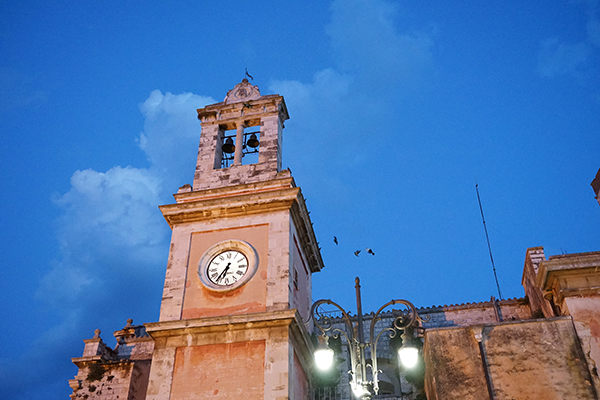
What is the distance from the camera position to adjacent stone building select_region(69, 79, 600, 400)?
12.8 meters

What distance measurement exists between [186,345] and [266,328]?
235 centimetres

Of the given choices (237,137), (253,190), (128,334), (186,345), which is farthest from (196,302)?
(128,334)

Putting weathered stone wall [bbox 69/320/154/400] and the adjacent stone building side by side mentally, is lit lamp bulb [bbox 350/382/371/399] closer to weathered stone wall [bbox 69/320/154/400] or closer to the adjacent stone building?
the adjacent stone building

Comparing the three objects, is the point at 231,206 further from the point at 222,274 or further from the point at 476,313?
the point at 476,313

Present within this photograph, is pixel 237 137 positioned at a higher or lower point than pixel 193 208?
higher

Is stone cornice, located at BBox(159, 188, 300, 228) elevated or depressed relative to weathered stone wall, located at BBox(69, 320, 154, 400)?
elevated

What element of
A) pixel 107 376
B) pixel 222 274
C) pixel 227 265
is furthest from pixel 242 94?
pixel 107 376

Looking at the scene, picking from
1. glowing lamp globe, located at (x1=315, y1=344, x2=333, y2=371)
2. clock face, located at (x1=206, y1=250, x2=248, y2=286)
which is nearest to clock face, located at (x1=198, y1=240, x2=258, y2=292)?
clock face, located at (x1=206, y1=250, x2=248, y2=286)

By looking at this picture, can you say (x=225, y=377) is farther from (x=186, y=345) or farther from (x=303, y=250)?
(x=303, y=250)

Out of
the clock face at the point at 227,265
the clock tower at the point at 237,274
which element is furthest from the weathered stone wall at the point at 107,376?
the clock face at the point at 227,265

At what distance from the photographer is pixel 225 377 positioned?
15.5 metres

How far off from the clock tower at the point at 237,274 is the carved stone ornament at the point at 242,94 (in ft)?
1.27

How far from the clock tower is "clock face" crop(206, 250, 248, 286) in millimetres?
31

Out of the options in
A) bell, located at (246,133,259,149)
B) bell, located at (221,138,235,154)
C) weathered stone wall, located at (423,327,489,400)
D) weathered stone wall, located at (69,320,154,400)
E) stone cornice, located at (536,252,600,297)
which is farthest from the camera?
bell, located at (246,133,259,149)
